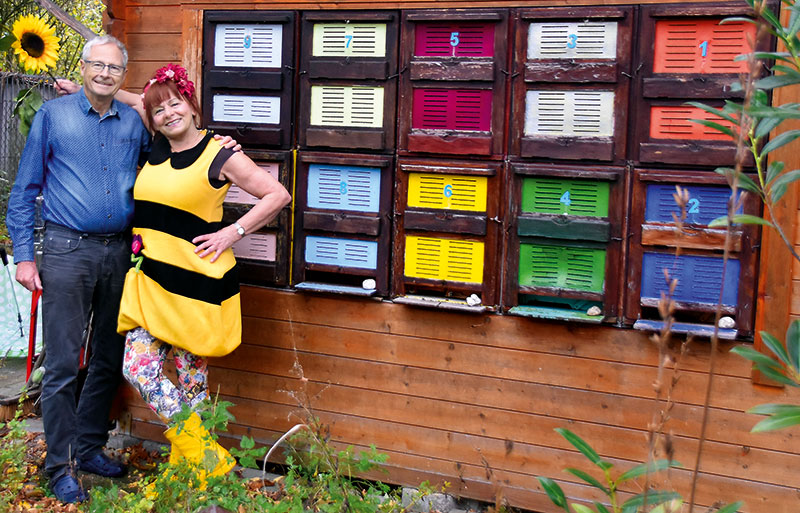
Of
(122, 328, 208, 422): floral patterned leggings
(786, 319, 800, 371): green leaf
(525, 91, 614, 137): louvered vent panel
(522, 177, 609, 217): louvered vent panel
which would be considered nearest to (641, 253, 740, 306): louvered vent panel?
(522, 177, 609, 217): louvered vent panel

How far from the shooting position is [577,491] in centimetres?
381

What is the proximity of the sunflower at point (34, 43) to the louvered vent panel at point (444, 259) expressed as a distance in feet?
7.00

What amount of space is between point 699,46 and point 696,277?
0.97m

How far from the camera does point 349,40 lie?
4156 millimetres

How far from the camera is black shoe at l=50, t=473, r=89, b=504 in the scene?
13.2 ft

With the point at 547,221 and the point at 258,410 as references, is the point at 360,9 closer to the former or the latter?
the point at 547,221

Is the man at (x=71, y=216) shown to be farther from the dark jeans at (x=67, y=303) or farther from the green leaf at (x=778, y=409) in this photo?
the green leaf at (x=778, y=409)

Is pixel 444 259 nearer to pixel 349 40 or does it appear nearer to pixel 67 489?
pixel 349 40

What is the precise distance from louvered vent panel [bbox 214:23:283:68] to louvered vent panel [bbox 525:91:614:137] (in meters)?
1.35

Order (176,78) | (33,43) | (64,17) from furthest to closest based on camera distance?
(64,17) → (33,43) → (176,78)

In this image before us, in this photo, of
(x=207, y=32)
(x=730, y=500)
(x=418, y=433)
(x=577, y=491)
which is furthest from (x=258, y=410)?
(x=730, y=500)

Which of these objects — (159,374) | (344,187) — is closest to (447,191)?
(344,187)

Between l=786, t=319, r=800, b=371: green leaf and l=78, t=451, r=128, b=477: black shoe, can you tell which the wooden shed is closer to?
l=78, t=451, r=128, b=477: black shoe

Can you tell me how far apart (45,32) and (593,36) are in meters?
2.78
